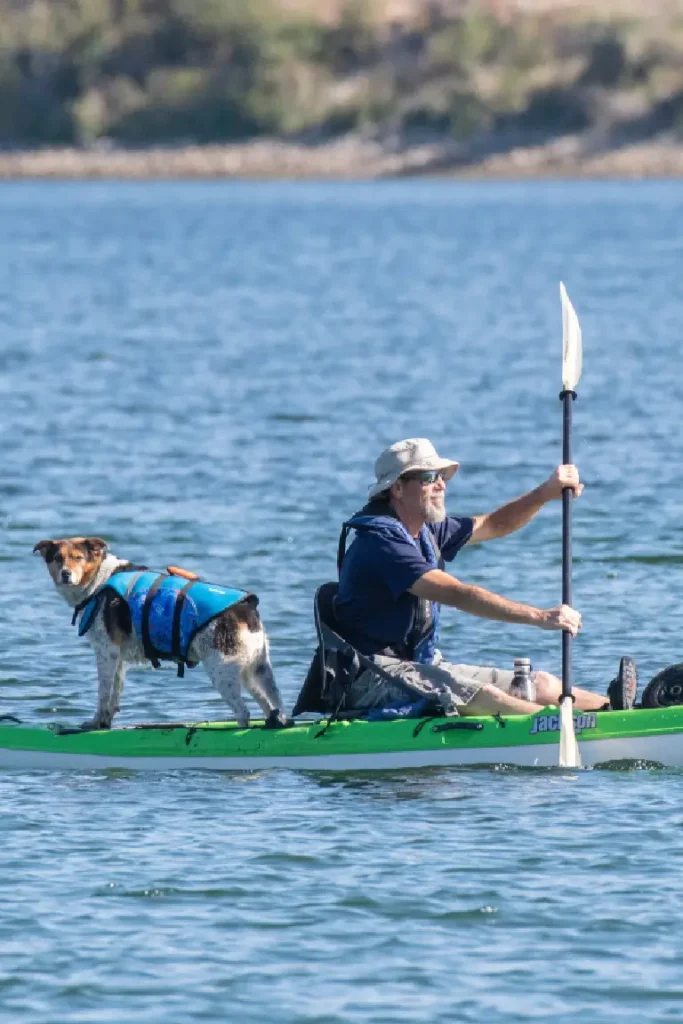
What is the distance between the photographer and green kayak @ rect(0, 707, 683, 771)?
38.4 ft

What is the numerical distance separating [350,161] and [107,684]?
352ft

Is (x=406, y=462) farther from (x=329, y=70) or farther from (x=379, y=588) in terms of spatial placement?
(x=329, y=70)

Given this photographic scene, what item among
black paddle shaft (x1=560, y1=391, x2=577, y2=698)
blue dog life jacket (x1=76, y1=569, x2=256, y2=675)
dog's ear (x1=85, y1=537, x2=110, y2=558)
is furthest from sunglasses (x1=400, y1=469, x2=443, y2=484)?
dog's ear (x1=85, y1=537, x2=110, y2=558)

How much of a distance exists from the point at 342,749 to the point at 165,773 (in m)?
0.94

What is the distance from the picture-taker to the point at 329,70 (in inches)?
5074

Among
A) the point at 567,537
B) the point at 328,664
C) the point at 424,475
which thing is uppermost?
the point at 424,475

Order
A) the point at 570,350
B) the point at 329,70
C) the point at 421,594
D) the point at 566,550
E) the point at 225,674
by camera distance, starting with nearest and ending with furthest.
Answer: the point at 421,594 < the point at 225,674 < the point at 566,550 < the point at 570,350 < the point at 329,70

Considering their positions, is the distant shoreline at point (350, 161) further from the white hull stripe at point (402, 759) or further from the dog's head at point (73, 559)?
the white hull stripe at point (402, 759)

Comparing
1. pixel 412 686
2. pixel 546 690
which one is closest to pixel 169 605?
pixel 412 686

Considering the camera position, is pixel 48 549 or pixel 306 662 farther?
pixel 306 662

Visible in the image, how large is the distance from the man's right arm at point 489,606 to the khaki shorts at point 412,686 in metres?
0.53

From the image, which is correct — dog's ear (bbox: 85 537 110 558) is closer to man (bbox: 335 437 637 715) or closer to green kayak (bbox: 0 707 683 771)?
green kayak (bbox: 0 707 683 771)

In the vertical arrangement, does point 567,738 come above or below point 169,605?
below

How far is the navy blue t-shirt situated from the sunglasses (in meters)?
0.27
